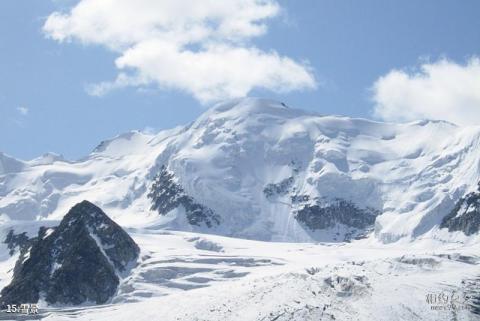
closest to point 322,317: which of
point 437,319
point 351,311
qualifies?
point 351,311

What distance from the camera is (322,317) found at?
195500 millimetres

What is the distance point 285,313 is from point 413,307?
22271 mm

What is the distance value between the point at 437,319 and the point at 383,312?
30.5 feet

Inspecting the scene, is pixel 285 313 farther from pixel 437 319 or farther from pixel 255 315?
pixel 437 319

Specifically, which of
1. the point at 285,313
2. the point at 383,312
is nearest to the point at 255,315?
the point at 285,313

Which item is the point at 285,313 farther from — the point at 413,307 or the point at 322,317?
the point at 413,307

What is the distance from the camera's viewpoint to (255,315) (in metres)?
199

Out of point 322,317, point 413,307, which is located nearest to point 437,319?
point 413,307

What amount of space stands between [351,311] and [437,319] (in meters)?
15.0

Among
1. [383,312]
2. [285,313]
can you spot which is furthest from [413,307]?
[285,313]

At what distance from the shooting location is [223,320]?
655ft

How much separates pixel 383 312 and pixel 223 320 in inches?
1093

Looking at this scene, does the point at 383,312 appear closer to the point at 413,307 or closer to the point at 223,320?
the point at 413,307

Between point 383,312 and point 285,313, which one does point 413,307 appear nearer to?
point 383,312
